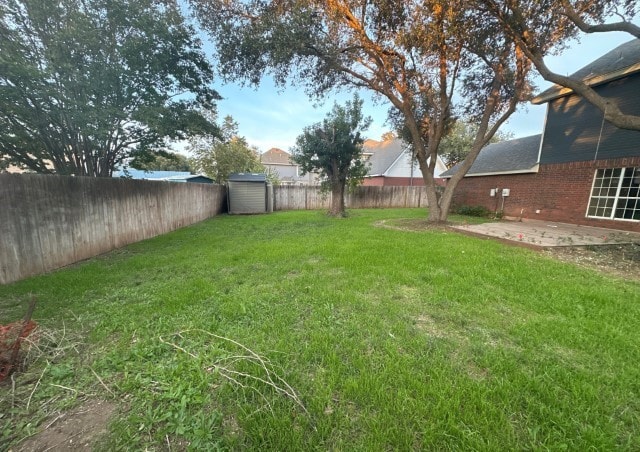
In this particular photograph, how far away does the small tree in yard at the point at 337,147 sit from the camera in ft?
35.2

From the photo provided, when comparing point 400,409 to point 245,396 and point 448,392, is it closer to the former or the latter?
point 448,392

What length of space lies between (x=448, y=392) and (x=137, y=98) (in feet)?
28.9

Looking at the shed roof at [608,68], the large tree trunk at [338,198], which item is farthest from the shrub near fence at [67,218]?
the shed roof at [608,68]

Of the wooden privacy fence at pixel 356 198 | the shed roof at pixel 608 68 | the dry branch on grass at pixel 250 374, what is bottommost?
the dry branch on grass at pixel 250 374

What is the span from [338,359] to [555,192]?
39.1 ft

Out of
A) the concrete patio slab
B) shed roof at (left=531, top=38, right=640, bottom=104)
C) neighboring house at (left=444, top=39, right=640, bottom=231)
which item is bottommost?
the concrete patio slab

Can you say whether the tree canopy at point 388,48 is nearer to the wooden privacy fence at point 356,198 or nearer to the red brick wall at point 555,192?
the red brick wall at point 555,192

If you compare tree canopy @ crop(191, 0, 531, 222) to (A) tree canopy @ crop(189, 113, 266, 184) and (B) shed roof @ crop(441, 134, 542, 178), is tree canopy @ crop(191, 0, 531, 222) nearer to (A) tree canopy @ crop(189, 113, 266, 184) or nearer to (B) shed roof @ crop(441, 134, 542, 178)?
(B) shed roof @ crop(441, 134, 542, 178)

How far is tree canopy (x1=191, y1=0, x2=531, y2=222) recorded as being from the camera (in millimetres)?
6141

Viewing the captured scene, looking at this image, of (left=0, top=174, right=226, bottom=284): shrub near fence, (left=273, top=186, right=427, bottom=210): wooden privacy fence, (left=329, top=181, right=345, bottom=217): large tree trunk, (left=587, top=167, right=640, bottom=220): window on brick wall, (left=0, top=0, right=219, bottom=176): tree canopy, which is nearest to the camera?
(left=0, top=174, right=226, bottom=284): shrub near fence

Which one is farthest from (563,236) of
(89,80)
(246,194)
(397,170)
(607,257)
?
(397,170)

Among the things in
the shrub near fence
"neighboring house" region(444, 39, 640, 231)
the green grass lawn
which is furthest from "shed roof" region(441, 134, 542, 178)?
the shrub near fence

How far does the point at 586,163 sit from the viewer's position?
859 centimetres

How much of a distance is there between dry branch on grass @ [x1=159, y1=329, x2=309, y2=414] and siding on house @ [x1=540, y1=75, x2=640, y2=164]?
11659mm
